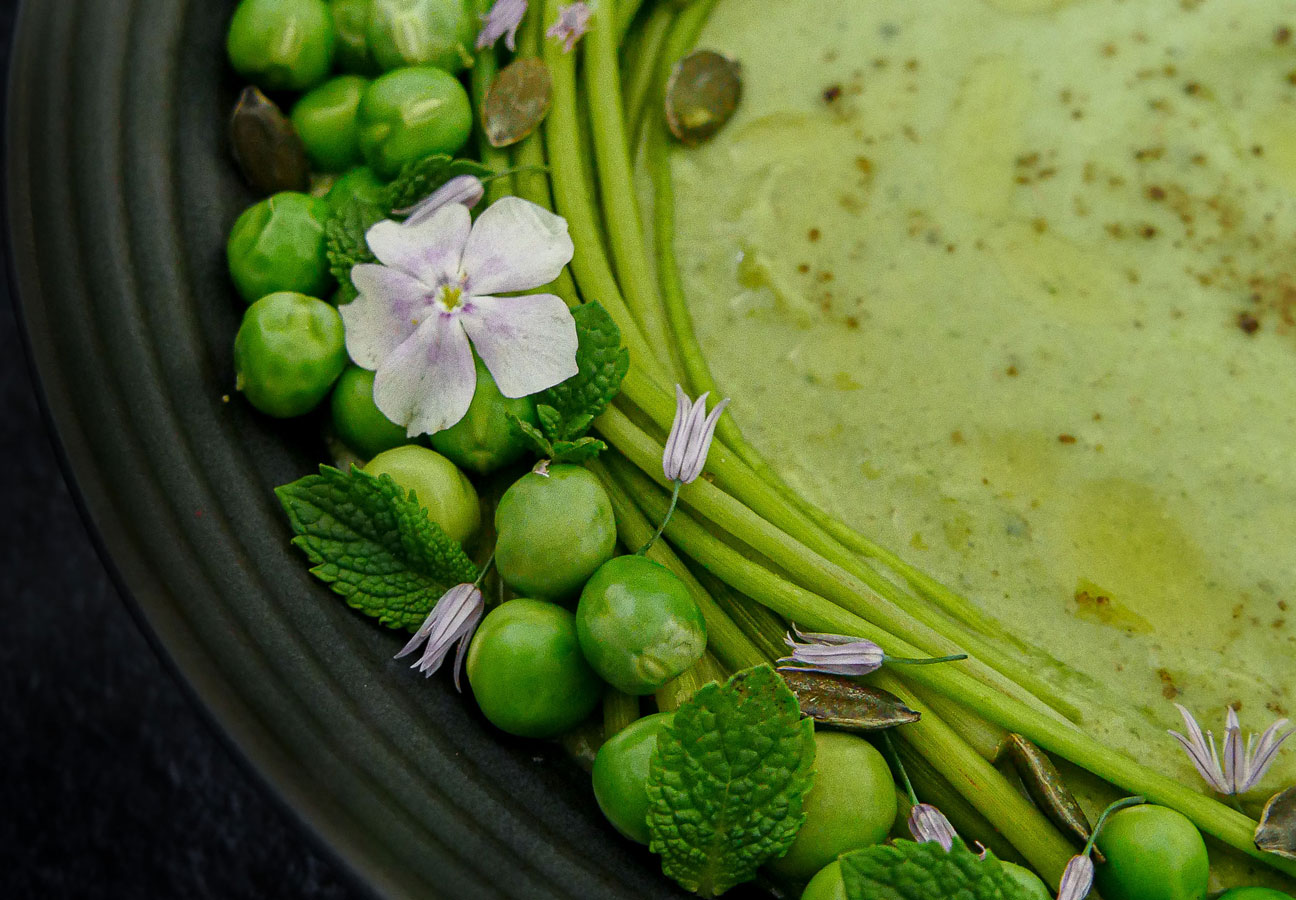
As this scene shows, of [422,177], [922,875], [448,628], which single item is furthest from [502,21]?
[922,875]

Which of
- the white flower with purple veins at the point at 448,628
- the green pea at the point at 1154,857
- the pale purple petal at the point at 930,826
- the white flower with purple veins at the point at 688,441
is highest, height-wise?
the white flower with purple veins at the point at 688,441

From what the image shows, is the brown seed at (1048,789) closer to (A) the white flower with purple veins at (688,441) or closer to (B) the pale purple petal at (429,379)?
(A) the white flower with purple veins at (688,441)

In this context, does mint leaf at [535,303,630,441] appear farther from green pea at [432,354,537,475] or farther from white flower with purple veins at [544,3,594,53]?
white flower with purple veins at [544,3,594,53]

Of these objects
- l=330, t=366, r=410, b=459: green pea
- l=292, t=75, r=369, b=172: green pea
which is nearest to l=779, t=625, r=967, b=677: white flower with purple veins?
l=330, t=366, r=410, b=459: green pea

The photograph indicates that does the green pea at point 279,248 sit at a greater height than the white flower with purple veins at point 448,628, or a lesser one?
greater

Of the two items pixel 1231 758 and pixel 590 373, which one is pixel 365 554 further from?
pixel 1231 758

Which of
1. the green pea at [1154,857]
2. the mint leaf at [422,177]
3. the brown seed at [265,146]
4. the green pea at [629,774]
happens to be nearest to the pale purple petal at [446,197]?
the mint leaf at [422,177]

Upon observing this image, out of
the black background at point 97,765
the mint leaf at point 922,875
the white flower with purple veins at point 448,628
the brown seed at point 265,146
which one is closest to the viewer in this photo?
the mint leaf at point 922,875
